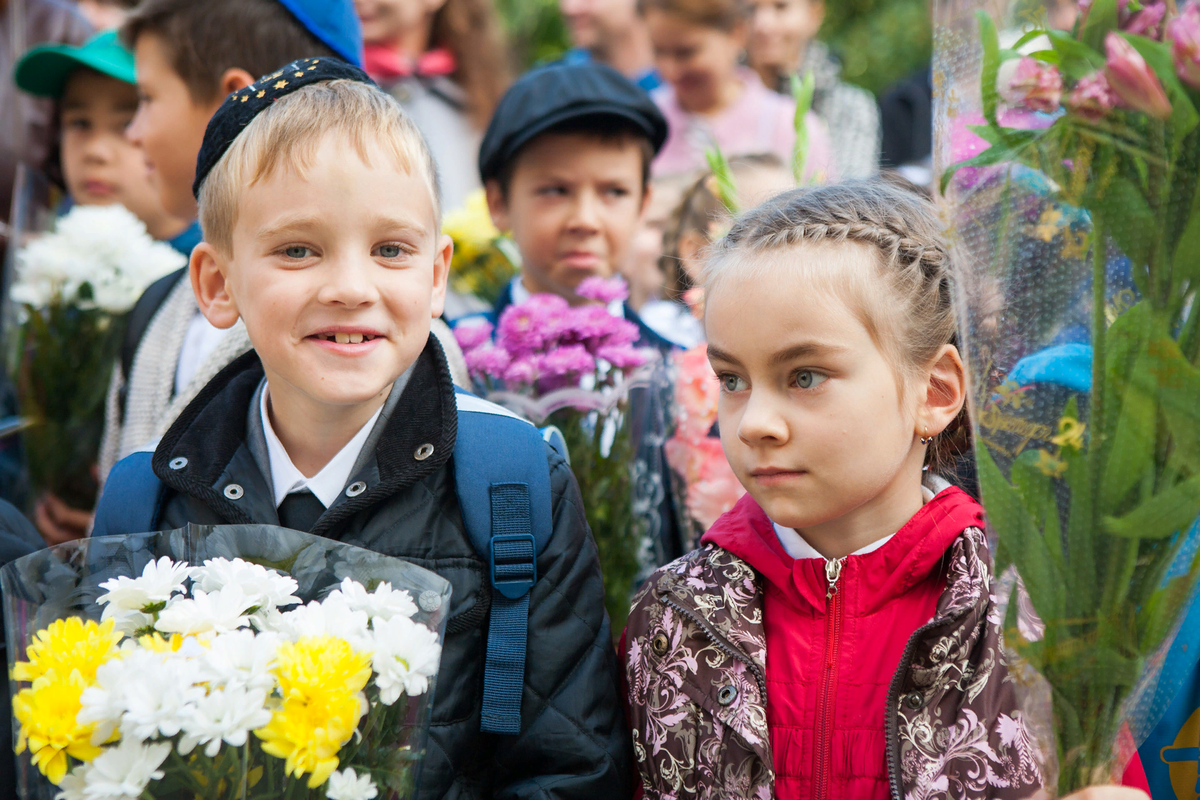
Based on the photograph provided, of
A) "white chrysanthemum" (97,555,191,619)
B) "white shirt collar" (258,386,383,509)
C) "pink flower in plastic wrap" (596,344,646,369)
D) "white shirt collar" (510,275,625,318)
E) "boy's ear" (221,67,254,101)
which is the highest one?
"boy's ear" (221,67,254,101)

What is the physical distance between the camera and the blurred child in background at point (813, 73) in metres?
5.95

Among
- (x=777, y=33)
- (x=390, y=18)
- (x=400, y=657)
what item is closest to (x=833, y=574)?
(x=400, y=657)

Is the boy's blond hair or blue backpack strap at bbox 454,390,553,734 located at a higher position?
the boy's blond hair

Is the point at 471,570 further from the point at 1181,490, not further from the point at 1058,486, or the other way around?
the point at 1181,490

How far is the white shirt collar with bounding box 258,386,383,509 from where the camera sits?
81.2 inches

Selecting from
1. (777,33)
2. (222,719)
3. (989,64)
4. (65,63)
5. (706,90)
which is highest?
(777,33)

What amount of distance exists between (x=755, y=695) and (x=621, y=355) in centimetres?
98

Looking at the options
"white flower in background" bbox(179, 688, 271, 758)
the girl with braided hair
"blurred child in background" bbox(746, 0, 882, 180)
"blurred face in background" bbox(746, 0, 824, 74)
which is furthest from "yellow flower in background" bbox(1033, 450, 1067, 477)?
"blurred face in background" bbox(746, 0, 824, 74)

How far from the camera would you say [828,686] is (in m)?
1.91

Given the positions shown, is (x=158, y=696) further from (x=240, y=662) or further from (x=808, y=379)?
(x=808, y=379)

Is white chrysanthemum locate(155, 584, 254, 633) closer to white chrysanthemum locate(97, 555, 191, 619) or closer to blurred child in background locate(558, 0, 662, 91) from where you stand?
white chrysanthemum locate(97, 555, 191, 619)

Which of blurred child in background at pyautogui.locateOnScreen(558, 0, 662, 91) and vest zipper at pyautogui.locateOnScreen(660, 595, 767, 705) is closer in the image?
vest zipper at pyautogui.locateOnScreen(660, 595, 767, 705)

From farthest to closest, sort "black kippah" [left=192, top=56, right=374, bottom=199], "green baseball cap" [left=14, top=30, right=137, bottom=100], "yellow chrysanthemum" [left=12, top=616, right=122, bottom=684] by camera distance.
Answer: "green baseball cap" [left=14, top=30, right=137, bottom=100], "black kippah" [left=192, top=56, right=374, bottom=199], "yellow chrysanthemum" [left=12, top=616, right=122, bottom=684]

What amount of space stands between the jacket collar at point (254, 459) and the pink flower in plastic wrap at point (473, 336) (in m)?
0.61
